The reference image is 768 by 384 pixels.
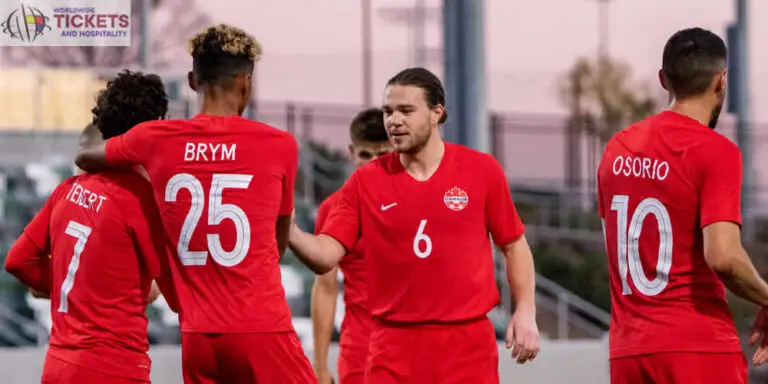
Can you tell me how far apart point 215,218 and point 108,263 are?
0.51 m

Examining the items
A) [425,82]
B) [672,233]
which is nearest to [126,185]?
[425,82]

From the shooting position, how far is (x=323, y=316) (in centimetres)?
754

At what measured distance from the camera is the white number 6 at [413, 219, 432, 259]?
5566mm

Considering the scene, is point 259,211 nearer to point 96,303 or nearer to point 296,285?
point 96,303

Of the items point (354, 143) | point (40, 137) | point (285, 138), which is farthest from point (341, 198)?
point (40, 137)

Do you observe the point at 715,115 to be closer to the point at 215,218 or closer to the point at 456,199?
the point at 456,199

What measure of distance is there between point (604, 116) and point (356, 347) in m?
40.0

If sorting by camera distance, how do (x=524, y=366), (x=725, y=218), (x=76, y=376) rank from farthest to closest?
(x=524, y=366) → (x=76, y=376) → (x=725, y=218)

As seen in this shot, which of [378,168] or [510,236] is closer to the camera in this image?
[510,236]

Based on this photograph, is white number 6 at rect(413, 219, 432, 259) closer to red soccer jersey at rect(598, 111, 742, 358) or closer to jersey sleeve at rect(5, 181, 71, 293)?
red soccer jersey at rect(598, 111, 742, 358)

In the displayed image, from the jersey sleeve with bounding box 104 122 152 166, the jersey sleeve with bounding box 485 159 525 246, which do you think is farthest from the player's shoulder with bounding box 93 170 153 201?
the jersey sleeve with bounding box 485 159 525 246

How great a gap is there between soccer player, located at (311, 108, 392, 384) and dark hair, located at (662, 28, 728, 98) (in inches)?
80.1

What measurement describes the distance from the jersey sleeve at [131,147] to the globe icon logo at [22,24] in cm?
120

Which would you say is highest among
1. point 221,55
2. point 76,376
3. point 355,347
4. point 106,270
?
point 221,55
